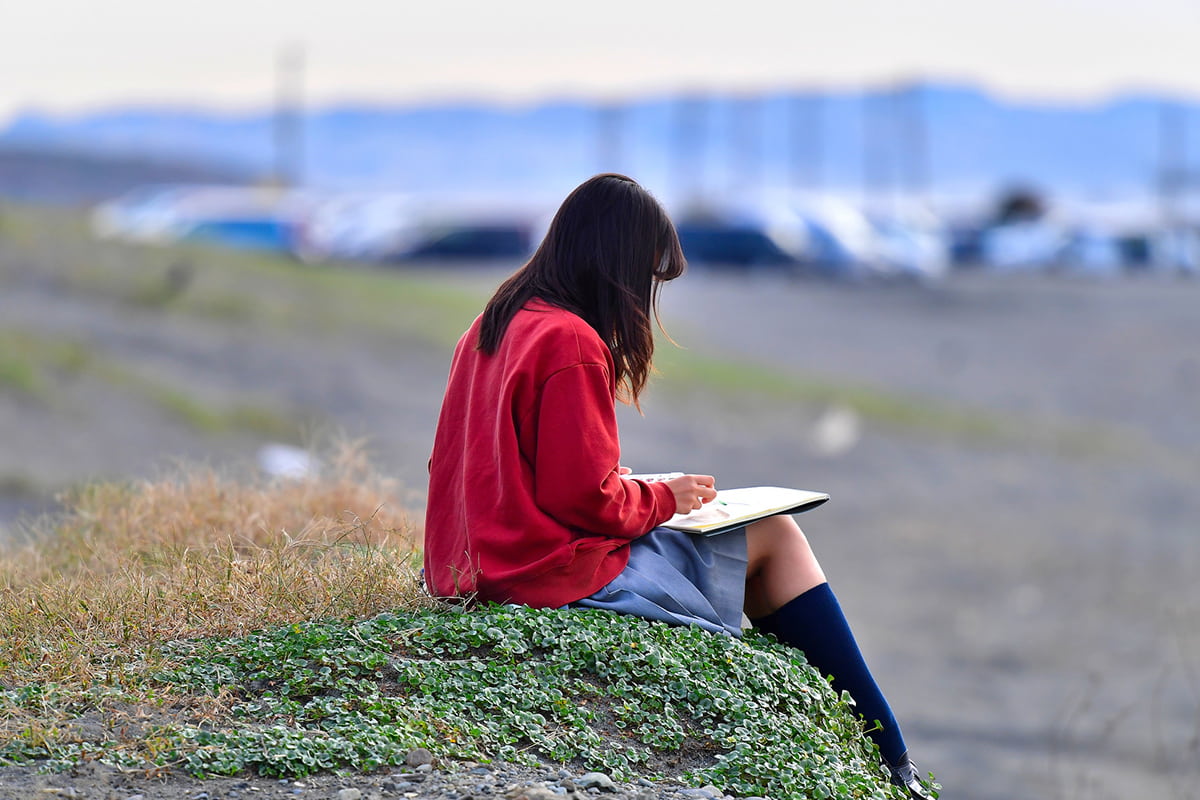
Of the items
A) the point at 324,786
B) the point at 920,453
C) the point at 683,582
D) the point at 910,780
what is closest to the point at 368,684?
the point at 324,786

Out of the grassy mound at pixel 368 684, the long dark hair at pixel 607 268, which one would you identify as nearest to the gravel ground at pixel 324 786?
the grassy mound at pixel 368 684

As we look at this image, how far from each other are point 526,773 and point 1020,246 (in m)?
41.4

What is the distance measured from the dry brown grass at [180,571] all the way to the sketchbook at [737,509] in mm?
834

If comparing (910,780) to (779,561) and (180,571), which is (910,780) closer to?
(779,561)

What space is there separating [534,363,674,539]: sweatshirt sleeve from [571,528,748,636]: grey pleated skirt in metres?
0.23

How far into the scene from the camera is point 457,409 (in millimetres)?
4191

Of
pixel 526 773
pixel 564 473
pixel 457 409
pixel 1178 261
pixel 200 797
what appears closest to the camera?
pixel 200 797

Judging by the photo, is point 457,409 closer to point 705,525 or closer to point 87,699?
point 705,525

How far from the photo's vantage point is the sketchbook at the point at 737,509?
4.06 metres

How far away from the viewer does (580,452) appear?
3812 millimetres

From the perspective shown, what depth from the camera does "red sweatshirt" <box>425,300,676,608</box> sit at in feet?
12.6

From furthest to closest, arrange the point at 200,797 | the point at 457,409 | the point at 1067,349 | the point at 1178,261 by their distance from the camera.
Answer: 1. the point at 1178,261
2. the point at 1067,349
3. the point at 457,409
4. the point at 200,797

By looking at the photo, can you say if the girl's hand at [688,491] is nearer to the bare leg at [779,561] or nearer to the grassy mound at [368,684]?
the bare leg at [779,561]

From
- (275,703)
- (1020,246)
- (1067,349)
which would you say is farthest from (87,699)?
(1020,246)
